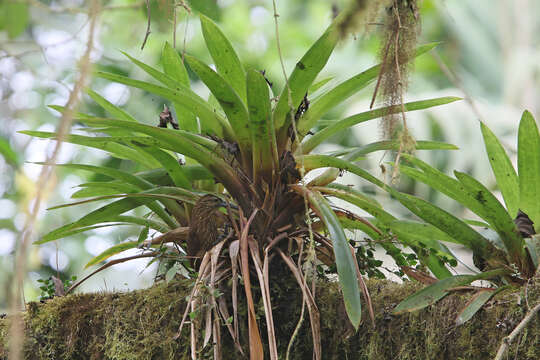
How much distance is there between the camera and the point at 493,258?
101 centimetres

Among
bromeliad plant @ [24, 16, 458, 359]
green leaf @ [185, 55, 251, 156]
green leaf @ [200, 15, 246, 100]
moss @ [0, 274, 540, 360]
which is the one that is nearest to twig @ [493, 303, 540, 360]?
moss @ [0, 274, 540, 360]

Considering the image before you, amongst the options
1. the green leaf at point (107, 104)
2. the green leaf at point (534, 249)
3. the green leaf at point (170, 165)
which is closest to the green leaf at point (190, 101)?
the green leaf at point (170, 165)

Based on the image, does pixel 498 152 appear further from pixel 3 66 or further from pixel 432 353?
pixel 3 66

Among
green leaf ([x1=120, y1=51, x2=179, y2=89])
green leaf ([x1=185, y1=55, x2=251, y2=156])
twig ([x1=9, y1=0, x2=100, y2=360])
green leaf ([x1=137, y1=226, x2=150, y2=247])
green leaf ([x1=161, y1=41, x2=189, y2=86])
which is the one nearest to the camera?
twig ([x1=9, y1=0, x2=100, y2=360])

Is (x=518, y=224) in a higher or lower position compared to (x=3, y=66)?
lower

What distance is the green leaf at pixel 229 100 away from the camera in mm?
971

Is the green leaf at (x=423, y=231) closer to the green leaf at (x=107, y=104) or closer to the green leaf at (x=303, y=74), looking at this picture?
the green leaf at (x=303, y=74)

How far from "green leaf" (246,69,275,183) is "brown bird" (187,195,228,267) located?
103mm

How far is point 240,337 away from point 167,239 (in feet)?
1.06

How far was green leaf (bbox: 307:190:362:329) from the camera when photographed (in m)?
0.80

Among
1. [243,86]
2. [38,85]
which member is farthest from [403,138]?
[38,85]

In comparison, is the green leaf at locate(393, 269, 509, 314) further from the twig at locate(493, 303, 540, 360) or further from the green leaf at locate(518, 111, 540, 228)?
the green leaf at locate(518, 111, 540, 228)

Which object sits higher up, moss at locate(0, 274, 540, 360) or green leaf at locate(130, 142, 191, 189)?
green leaf at locate(130, 142, 191, 189)

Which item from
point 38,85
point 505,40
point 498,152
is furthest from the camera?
point 505,40
